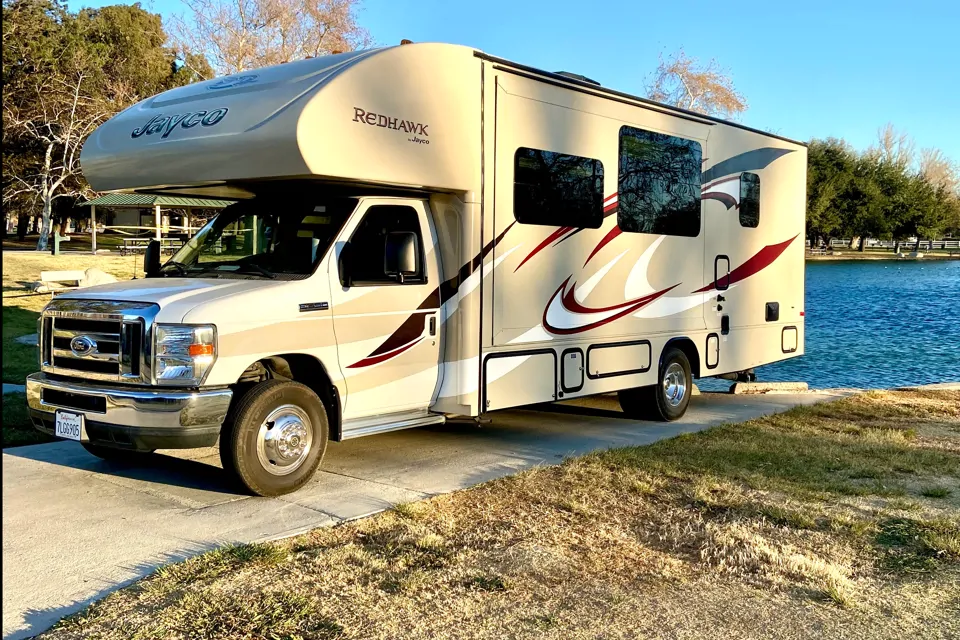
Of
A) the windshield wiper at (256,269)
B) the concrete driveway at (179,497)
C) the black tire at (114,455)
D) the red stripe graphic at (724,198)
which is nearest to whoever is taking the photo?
the concrete driveway at (179,497)

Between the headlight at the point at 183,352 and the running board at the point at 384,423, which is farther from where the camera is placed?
the running board at the point at 384,423

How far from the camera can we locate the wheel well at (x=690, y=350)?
9957 mm

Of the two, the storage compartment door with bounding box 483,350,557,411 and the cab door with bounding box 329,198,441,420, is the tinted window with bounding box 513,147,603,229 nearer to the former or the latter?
the cab door with bounding box 329,198,441,420

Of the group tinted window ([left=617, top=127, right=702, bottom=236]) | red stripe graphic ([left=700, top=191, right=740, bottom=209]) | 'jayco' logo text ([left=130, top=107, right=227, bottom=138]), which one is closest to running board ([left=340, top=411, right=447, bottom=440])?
'jayco' logo text ([left=130, top=107, right=227, bottom=138])

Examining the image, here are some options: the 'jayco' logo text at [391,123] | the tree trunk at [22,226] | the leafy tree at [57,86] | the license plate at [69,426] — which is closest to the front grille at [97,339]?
the license plate at [69,426]

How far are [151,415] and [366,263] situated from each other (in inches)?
78.1

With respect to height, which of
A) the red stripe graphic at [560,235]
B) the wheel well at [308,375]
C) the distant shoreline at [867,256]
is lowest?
the wheel well at [308,375]

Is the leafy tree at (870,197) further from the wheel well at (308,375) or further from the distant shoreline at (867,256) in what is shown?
the wheel well at (308,375)

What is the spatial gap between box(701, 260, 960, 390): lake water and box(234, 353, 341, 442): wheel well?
405 inches

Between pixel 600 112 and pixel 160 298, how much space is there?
474 centimetres

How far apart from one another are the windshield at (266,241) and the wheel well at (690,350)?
4.70 meters

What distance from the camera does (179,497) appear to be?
641 cm

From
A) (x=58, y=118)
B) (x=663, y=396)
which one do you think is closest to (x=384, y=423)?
(x=663, y=396)

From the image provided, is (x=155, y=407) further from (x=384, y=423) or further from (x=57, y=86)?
(x=57, y=86)
